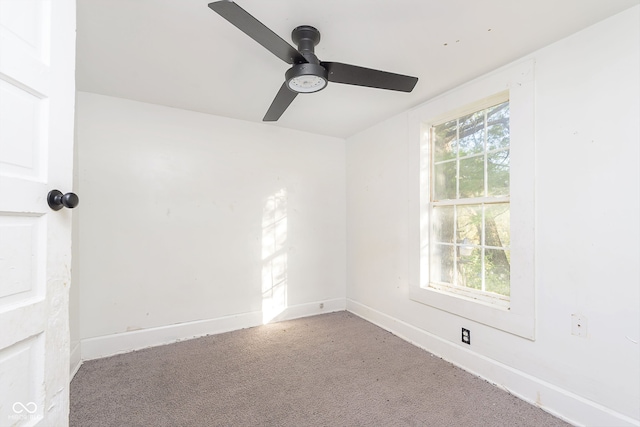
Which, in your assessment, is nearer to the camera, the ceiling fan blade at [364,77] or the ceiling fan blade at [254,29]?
the ceiling fan blade at [254,29]

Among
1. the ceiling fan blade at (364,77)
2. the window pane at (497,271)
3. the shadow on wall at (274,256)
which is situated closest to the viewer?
the ceiling fan blade at (364,77)

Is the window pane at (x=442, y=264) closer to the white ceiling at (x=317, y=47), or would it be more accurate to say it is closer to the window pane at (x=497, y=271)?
the window pane at (x=497, y=271)

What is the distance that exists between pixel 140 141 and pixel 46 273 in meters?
2.16

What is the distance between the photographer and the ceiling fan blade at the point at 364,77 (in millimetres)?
1611

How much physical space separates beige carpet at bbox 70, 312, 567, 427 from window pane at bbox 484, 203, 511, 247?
101 cm

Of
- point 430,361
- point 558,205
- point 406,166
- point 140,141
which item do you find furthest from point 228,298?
point 558,205

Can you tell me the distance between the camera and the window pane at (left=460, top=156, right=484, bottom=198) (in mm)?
2279

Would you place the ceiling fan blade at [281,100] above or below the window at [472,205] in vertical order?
above

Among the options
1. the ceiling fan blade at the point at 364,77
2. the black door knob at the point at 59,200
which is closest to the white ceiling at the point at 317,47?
the ceiling fan blade at the point at 364,77

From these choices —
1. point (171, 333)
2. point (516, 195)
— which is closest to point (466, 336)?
point (516, 195)

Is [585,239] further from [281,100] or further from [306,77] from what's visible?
[281,100]

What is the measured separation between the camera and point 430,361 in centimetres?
235

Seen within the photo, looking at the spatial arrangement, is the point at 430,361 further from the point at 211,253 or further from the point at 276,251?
the point at 211,253

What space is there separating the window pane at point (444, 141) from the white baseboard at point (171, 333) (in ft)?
7.19
